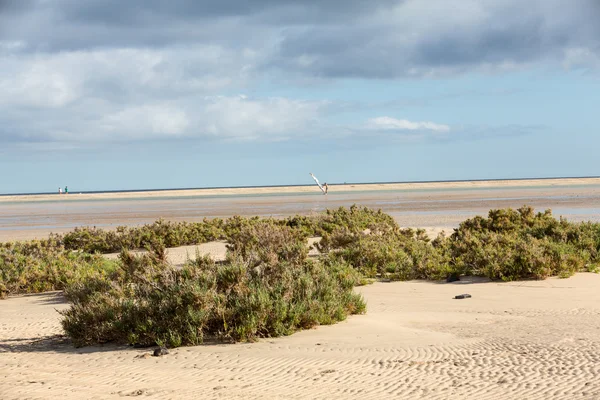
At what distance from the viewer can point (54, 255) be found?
49.4ft

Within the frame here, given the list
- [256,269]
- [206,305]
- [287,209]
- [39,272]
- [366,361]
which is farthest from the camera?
[287,209]

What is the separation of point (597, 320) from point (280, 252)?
17.7 feet

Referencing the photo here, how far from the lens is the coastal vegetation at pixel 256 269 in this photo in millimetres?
8258

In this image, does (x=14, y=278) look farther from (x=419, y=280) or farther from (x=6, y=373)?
(x=419, y=280)

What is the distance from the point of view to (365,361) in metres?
7.02

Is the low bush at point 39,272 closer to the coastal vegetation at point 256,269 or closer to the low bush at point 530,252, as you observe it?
the coastal vegetation at point 256,269

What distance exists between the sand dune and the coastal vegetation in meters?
0.30

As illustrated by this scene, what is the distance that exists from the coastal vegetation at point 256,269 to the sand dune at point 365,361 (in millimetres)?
295

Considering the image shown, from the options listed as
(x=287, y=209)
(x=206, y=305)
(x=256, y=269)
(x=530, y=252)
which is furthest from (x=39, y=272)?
(x=287, y=209)

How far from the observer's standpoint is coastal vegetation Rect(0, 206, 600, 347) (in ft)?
27.1

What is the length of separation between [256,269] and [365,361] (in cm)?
284

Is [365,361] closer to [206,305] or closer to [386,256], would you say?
[206,305]

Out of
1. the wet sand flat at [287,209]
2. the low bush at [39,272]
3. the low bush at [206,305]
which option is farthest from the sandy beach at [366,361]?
the wet sand flat at [287,209]

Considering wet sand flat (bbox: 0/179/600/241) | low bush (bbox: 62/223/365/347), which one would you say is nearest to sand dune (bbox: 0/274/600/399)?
low bush (bbox: 62/223/365/347)
